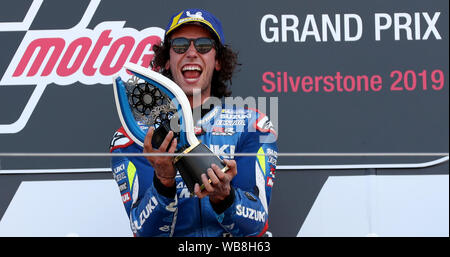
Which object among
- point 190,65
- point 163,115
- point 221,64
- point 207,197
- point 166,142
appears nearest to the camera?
point 166,142

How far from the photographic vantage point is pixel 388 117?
2.57m

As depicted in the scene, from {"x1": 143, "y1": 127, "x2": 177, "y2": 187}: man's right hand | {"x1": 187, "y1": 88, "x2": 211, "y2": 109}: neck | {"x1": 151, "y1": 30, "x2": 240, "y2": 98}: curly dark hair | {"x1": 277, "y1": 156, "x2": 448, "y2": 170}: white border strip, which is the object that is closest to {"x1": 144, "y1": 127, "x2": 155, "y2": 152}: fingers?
{"x1": 143, "y1": 127, "x2": 177, "y2": 187}: man's right hand

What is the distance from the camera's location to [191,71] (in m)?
2.47

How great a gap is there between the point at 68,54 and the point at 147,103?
60cm

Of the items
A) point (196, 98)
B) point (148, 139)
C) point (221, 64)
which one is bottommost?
point (148, 139)

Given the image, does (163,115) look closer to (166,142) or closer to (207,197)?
(166,142)

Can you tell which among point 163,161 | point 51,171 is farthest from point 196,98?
point 51,171

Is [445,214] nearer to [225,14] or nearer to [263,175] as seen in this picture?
[263,175]

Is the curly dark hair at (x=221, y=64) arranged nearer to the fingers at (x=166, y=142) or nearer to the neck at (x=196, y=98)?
the neck at (x=196, y=98)

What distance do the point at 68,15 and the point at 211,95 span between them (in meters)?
0.57

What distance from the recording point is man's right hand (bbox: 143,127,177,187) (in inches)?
79.4

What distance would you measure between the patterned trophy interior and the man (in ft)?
0.48

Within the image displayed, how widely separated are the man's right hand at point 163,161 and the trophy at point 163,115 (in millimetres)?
25

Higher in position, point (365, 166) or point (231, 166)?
point (365, 166)
